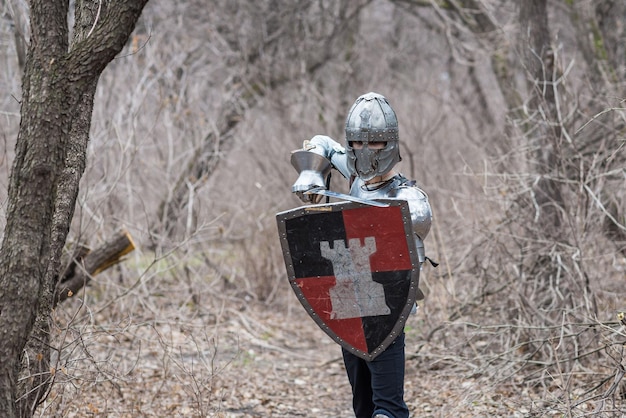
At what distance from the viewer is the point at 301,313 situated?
8.84 m

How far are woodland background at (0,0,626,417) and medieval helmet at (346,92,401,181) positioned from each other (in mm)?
1125

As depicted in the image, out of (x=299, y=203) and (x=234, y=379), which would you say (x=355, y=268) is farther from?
(x=299, y=203)

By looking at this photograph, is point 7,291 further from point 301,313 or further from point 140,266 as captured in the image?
point 301,313

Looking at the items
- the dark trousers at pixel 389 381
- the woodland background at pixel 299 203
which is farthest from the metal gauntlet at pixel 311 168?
the woodland background at pixel 299 203

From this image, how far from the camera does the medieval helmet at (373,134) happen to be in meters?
3.56

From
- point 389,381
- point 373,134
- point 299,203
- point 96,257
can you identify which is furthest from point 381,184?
point 299,203

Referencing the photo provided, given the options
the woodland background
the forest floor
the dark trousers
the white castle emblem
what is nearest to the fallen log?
the woodland background

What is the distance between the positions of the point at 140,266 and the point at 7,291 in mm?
4811

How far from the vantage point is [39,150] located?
3.03 m

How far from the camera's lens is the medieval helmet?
11.7ft

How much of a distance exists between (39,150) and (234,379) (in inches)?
129

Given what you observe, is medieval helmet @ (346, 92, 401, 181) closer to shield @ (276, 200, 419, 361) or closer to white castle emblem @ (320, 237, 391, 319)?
shield @ (276, 200, 419, 361)

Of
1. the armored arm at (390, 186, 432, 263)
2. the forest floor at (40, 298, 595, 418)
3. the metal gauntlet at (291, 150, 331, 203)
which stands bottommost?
the forest floor at (40, 298, 595, 418)

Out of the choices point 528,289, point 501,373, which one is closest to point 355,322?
point 501,373
